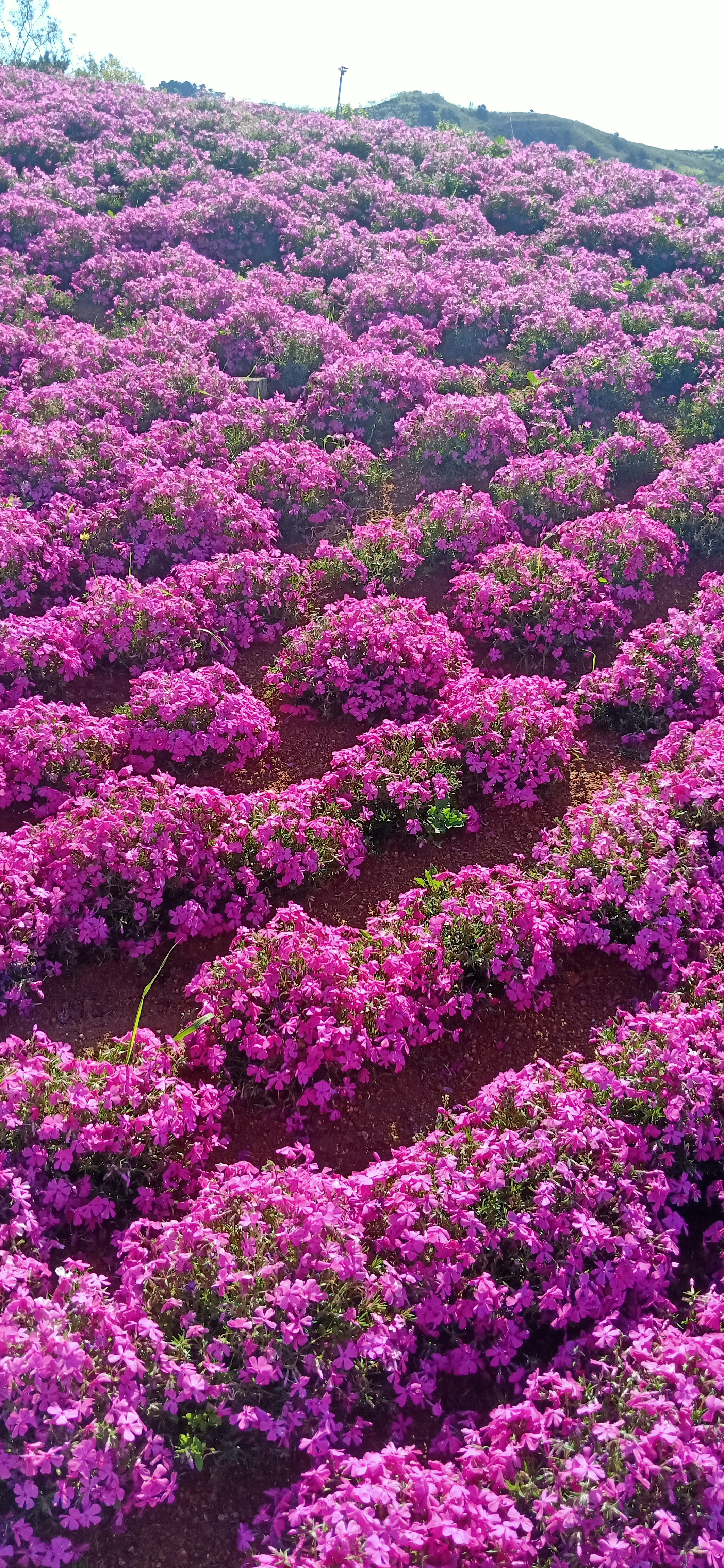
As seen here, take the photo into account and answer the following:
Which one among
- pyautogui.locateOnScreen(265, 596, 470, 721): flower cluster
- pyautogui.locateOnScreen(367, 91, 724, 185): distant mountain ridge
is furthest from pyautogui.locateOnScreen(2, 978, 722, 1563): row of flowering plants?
pyautogui.locateOnScreen(367, 91, 724, 185): distant mountain ridge

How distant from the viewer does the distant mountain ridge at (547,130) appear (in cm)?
4775

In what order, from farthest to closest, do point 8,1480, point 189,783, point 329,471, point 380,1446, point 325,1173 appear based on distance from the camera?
point 329,471, point 189,783, point 325,1173, point 380,1446, point 8,1480

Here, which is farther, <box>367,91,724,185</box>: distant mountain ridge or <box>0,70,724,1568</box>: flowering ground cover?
<box>367,91,724,185</box>: distant mountain ridge

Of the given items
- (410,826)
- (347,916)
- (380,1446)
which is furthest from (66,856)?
(380,1446)

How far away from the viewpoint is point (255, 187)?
17.6 m

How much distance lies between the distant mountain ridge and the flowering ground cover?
43737 millimetres

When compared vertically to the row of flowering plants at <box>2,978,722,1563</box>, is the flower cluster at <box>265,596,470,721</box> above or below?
above

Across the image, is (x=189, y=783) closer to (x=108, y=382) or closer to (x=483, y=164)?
(x=108, y=382)

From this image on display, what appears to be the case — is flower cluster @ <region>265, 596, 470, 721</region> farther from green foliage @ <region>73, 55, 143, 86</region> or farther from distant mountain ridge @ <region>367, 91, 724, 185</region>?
distant mountain ridge @ <region>367, 91, 724, 185</region>

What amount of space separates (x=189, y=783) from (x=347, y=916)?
2.07m

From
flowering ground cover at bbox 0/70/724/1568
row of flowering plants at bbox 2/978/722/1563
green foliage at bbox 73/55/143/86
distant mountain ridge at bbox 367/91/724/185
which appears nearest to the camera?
row of flowering plants at bbox 2/978/722/1563

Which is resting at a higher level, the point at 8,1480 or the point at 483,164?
the point at 483,164

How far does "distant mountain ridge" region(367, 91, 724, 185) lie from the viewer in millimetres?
47750

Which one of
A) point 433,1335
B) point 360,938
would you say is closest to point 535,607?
point 360,938
